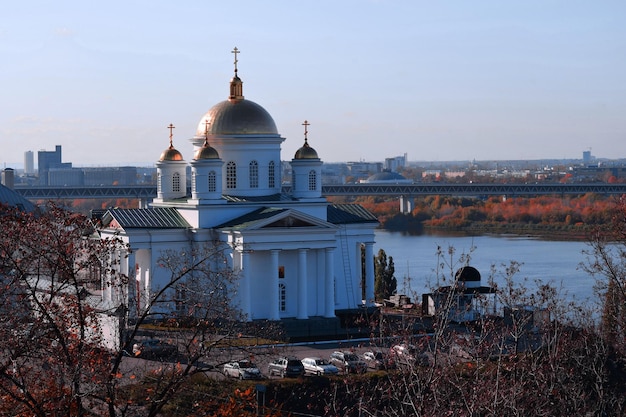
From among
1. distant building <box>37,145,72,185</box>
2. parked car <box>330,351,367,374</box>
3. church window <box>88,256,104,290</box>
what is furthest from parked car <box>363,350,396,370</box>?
distant building <box>37,145,72,185</box>

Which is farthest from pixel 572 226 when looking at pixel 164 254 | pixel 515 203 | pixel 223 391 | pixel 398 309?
pixel 223 391

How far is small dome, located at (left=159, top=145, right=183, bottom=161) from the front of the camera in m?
25.6

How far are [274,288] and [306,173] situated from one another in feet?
11.0

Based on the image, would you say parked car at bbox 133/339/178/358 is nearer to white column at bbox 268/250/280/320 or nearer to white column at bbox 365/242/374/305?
white column at bbox 268/250/280/320

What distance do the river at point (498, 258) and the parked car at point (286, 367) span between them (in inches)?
266

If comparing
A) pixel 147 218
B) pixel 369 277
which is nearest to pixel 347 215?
pixel 369 277

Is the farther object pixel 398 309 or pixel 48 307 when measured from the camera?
pixel 398 309

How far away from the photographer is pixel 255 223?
73.7ft

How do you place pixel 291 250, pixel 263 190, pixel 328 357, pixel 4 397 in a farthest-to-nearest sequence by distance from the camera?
pixel 263 190 < pixel 291 250 < pixel 328 357 < pixel 4 397

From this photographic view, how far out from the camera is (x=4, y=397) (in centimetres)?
1028

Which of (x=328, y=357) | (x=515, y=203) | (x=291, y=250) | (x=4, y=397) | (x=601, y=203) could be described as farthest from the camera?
(x=515, y=203)

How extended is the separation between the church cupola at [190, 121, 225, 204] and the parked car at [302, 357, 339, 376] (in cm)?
562

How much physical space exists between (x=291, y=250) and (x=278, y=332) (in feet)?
9.04

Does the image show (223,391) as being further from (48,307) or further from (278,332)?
(48,307)
